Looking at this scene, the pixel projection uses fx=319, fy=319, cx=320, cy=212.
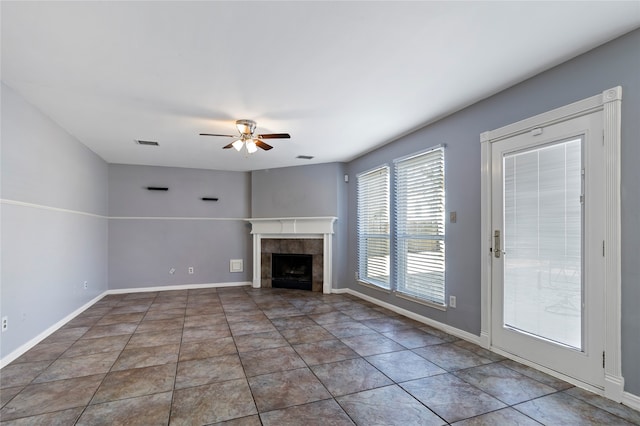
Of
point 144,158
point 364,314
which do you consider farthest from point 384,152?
point 144,158

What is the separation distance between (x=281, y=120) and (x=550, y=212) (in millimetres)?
2915

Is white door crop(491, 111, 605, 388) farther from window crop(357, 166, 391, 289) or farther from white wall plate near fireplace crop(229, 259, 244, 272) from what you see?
white wall plate near fireplace crop(229, 259, 244, 272)

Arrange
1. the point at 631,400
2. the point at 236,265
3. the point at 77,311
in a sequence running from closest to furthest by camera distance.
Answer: the point at 631,400
the point at 77,311
the point at 236,265

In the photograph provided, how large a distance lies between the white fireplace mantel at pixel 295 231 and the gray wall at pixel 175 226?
1.15 feet

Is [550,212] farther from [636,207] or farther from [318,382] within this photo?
[318,382]

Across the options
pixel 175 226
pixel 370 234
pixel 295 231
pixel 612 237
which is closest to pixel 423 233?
pixel 370 234

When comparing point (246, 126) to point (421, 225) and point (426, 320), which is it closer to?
point (421, 225)

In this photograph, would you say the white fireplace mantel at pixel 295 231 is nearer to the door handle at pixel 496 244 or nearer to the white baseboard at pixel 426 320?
the white baseboard at pixel 426 320

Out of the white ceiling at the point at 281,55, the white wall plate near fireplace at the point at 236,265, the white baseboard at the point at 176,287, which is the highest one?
the white ceiling at the point at 281,55

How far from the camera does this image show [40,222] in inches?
140

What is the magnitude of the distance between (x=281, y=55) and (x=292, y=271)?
197 inches

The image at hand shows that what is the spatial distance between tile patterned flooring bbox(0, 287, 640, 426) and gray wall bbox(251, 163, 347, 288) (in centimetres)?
224

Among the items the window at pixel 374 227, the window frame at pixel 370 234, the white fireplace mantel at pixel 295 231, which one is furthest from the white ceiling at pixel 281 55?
the white fireplace mantel at pixel 295 231

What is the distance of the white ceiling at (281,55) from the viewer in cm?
197
